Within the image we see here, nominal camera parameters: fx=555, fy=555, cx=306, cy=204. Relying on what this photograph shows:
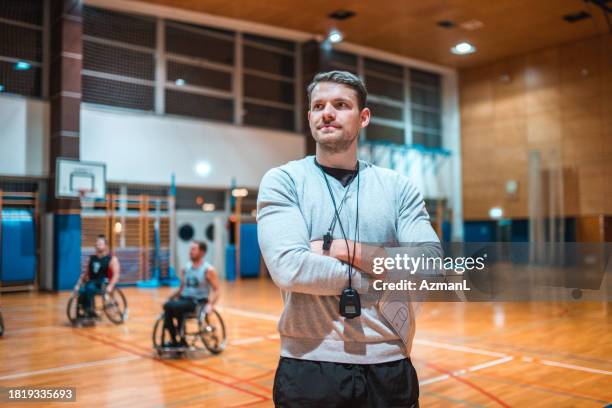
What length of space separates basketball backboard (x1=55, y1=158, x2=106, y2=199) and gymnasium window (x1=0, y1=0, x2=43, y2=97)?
86.6 inches

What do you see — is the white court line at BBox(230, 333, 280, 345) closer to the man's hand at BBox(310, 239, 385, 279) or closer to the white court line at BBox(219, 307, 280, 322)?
the white court line at BBox(219, 307, 280, 322)

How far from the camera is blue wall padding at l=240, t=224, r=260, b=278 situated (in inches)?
628

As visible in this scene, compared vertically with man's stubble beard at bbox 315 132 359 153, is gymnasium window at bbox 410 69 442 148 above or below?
above

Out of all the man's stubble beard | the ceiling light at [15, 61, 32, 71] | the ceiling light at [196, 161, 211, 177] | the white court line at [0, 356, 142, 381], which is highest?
the ceiling light at [15, 61, 32, 71]

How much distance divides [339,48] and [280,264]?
54.0ft

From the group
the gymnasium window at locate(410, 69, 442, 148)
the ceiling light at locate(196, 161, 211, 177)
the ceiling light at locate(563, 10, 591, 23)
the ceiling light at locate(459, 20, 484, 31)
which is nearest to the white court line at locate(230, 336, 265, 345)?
the ceiling light at locate(196, 161, 211, 177)

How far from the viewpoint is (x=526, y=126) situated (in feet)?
56.2

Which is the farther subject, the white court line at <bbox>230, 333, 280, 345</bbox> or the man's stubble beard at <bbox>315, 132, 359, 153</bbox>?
the white court line at <bbox>230, 333, 280, 345</bbox>

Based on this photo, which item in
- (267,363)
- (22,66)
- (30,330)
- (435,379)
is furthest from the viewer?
(22,66)

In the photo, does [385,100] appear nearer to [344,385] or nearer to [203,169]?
[203,169]

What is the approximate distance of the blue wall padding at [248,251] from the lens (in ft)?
52.4

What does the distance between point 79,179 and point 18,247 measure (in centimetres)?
203

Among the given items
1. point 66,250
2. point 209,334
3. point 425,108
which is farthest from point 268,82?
point 209,334

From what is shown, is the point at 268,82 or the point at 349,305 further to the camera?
the point at 268,82
